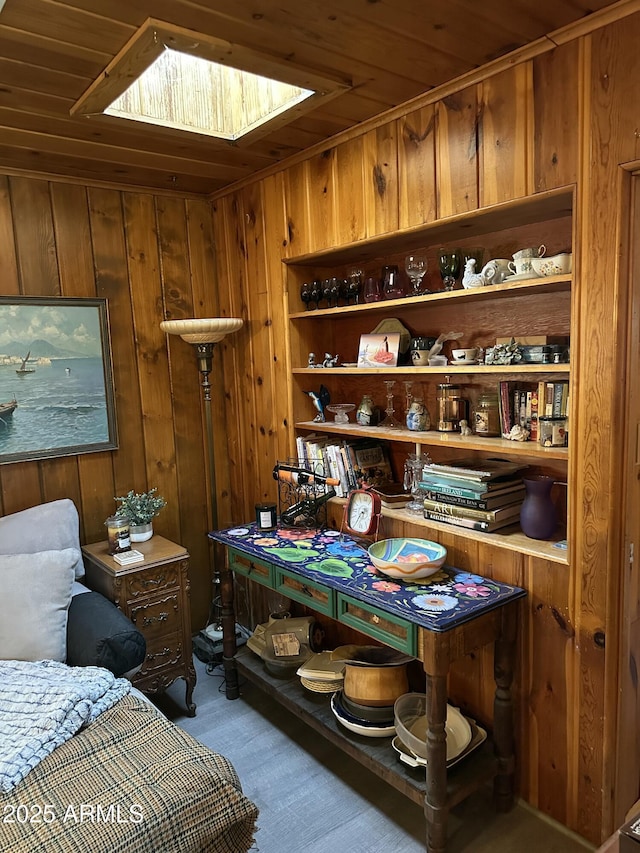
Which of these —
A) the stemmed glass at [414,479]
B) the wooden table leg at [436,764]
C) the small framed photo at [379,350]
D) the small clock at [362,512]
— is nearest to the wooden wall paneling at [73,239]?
the small framed photo at [379,350]

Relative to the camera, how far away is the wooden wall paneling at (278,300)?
9.23ft

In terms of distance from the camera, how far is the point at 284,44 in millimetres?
1717

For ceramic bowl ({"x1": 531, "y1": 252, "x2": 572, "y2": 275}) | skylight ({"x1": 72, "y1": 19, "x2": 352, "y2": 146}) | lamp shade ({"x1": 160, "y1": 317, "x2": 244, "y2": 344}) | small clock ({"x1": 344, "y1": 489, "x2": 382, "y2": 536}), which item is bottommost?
small clock ({"x1": 344, "y1": 489, "x2": 382, "y2": 536})

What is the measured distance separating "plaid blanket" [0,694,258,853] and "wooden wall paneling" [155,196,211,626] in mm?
1658

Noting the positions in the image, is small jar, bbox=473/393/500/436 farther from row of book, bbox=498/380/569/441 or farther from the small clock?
the small clock

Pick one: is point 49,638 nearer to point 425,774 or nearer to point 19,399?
point 19,399

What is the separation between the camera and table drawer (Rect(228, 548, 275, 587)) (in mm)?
2441

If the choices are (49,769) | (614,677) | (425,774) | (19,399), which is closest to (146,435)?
(19,399)

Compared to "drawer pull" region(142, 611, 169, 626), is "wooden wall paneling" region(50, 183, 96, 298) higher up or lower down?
higher up

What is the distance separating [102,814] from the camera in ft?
4.61

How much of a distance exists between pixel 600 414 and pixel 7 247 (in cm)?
249

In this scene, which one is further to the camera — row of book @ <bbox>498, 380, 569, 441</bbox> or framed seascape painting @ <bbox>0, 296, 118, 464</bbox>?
framed seascape painting @ <bbox>0, 296, 118, 464</bbox>

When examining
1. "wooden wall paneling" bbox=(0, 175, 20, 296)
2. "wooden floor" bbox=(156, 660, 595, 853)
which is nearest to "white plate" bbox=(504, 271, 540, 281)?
"wooden floor" bbox=(156, 660, 595, 853)

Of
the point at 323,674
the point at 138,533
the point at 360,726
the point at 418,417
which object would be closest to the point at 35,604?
the point at 138,533
